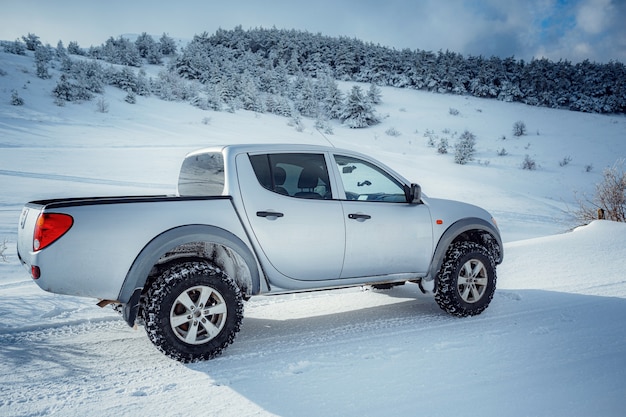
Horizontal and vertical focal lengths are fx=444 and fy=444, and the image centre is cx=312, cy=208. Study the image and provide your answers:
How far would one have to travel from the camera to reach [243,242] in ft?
12.1

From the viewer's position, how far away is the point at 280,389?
3.05 metres

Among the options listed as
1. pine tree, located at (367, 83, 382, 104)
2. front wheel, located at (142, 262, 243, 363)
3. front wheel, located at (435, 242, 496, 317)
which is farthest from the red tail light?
pine tree, located at (367, 83, 382, 104)

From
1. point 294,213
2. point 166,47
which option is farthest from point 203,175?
point 166,47

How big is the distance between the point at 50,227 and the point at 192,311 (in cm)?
119

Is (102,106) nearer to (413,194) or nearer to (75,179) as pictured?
(75,179)

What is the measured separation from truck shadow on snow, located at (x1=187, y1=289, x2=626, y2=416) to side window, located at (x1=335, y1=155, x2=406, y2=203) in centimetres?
131

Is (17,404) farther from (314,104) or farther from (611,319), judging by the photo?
(314,104)

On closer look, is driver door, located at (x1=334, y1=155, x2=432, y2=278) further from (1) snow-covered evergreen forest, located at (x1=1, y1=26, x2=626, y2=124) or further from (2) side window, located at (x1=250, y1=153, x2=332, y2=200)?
(1) snow-covered evergreen forest, located at (x1=1, y1=26, x2=626, y2=124)

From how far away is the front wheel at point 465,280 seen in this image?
4680 mm

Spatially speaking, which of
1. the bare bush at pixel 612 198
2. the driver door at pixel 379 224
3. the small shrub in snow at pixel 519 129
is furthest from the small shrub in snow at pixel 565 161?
the driver door at pixel 379 224

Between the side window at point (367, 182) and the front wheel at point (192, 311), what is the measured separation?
5.05ft

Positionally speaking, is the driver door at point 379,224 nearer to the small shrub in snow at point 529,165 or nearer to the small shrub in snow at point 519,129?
the small shrub in snow at point 529,165

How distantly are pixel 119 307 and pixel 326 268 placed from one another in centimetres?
197

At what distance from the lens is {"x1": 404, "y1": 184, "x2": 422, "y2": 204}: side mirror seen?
4.51m
